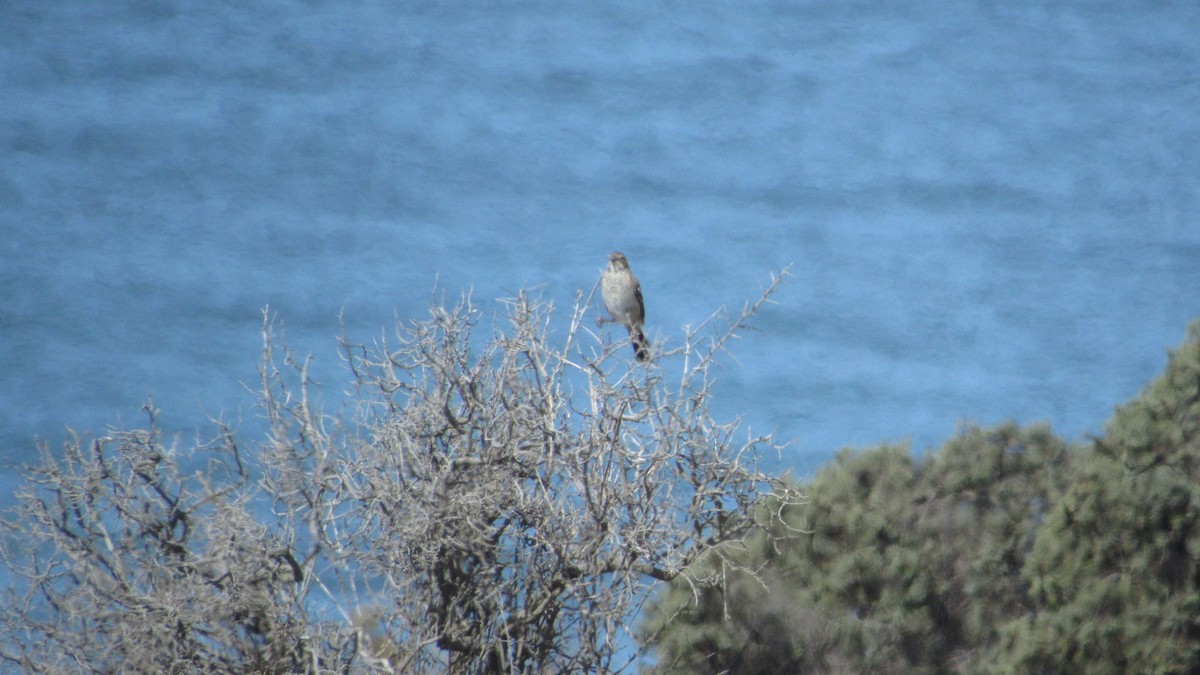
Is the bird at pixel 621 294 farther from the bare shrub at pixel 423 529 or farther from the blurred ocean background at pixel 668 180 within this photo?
the blurred ocean background at pixel 668 180

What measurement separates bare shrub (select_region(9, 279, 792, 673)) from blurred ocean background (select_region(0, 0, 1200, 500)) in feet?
38.6

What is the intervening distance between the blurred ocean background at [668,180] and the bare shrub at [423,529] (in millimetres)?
11766

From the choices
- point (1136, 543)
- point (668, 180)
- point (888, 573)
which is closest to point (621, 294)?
point (888, 573)

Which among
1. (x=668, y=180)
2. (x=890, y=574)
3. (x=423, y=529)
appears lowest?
(x=423, y=529)

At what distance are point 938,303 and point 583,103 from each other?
5.29 meters

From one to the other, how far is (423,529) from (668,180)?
14962 mm

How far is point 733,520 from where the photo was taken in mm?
7988

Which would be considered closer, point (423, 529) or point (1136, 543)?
point (423, 529)

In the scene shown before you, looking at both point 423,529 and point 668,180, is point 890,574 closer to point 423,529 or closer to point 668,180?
point 423,529

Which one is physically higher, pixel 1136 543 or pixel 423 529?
pixel 423 529

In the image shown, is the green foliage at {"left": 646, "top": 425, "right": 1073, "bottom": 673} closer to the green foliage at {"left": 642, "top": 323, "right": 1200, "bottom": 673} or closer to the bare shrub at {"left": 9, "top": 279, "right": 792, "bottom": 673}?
the green foliage at {"left": 642, "top": 323, "right": 1200, "bottom": 673}

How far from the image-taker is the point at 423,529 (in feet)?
22.7

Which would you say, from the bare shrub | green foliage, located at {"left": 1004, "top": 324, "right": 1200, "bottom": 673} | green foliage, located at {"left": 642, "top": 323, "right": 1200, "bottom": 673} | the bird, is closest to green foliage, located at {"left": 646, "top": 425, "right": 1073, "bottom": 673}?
green foliage, located at {"left": 642, "top": 323, "right": 1200, "bottom": 673}

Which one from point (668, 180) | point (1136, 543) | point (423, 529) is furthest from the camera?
point (668, 180)
